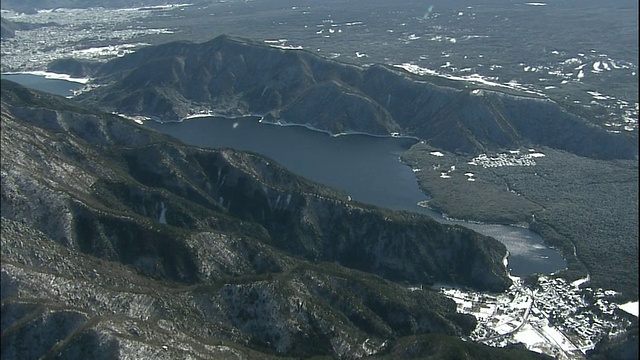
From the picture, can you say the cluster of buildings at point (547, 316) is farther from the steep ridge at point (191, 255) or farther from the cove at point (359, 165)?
the cove at point (359, 165)

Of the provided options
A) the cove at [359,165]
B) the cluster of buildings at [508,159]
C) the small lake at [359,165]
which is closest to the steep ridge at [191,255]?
the cove at [359,165]

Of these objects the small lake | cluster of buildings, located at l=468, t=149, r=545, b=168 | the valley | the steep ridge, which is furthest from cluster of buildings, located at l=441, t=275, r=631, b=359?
cluster of buildings, located at l=468, t=149, r=545, b=168

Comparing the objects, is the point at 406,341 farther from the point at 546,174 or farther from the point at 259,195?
the point at 546,174

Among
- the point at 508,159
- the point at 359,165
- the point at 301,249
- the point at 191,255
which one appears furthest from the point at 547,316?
the point at 508,159

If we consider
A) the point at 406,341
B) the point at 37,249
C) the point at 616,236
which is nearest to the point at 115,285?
the point at 37,249

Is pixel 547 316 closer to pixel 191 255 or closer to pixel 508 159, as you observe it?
pixel 191 255

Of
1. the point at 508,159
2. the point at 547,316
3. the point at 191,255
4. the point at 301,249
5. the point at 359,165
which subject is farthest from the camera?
the point at 508,159

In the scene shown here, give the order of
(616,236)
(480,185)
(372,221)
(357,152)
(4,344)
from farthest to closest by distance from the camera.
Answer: (357,152) → (480,185) → (616,236) → (372,221) → (4,344)
